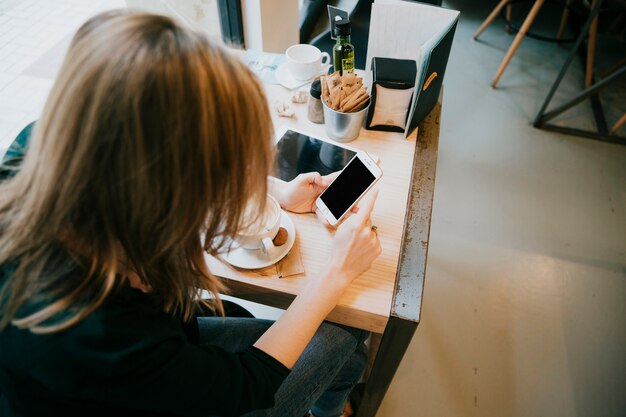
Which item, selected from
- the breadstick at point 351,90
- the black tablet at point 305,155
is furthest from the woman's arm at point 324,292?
the breadstick at point 351,90

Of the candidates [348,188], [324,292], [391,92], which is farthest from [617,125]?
[324,292]

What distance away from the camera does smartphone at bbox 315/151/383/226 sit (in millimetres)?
804

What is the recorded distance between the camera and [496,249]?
172cm

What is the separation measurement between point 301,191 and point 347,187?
0.10m

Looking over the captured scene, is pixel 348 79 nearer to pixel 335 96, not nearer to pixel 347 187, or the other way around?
pixel 335 96

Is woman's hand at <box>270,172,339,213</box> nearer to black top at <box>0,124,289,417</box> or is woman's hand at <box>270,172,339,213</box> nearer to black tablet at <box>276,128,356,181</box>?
black tablet at <box>276,128,356,181</box>

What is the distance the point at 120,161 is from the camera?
0.44 meters

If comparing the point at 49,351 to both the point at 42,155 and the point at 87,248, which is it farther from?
the point at 42,155

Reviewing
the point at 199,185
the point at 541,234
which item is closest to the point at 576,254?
the point at 541,234

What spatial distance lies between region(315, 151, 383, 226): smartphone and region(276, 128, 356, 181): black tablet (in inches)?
A: 4.9

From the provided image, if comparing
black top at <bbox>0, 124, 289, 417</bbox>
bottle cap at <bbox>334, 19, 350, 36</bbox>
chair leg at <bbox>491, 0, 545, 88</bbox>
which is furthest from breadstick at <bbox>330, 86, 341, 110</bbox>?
chair leg at <bbox>491, 0, 545, 88</bbox>

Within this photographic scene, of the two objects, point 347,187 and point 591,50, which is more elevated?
point 347,187

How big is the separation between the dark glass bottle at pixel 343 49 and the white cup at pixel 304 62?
4.2 inches

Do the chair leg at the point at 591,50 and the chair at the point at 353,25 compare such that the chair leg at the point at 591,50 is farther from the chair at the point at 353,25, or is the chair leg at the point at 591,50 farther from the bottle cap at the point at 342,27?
the bottle cap at the point at 342,27
